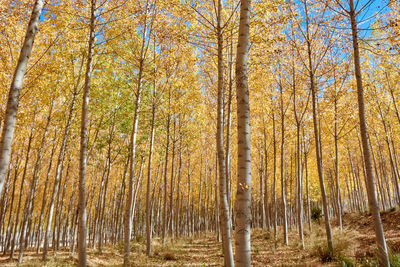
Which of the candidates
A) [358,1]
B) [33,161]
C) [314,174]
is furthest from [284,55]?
[314,174]

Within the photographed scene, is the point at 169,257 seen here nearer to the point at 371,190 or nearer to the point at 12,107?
the point at 371,190

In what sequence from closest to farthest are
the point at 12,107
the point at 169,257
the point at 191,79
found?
the point at 12,107
the point at 169,257
the point at 191,79

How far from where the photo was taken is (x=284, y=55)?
10336 mm

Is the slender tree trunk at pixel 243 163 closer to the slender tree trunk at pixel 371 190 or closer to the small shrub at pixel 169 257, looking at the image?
the slender tree trunk at pixel 371 190

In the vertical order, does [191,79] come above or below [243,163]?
above

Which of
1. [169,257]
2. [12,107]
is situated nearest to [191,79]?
[169,257]

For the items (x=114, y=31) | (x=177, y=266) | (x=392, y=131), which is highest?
(x=114, y=31)

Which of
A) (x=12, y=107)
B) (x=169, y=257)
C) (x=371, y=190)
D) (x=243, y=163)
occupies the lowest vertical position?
(x=169, y=257)

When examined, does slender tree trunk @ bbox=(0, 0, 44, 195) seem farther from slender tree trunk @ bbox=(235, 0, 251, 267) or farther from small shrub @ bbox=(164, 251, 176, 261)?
small shrub @ bbox=(164, 251, 176, 261)

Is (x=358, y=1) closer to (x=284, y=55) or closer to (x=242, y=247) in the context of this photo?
(x=284, y=55)

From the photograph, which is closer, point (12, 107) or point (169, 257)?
point (12, 107)

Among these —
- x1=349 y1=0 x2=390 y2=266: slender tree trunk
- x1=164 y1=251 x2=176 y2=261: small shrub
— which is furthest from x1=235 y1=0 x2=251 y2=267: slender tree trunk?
x1=164 y1=251 x2=176 y2=261: small shrub

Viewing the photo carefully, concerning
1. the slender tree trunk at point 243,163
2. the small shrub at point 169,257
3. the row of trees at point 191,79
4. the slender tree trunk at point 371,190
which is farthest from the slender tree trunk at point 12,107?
the small shrub at point 169,257

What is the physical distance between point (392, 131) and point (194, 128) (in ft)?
39.6
